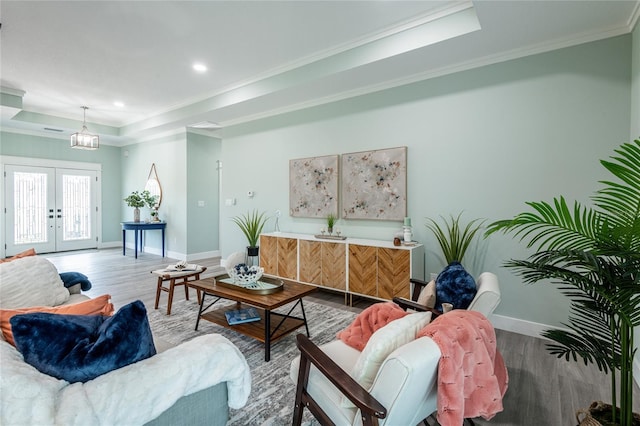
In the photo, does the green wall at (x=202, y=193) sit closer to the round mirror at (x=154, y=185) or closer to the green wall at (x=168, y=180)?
the green wall at (x=168, y=180)

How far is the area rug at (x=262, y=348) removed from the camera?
6.39 feet

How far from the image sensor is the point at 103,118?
6.72 metres

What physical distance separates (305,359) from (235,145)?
492cm

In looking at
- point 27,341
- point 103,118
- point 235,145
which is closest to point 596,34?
point 27,341

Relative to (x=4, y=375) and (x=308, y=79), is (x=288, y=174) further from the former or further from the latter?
(x=4, y=375)

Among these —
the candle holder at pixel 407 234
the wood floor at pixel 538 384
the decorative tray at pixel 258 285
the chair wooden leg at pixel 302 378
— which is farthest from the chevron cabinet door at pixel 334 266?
the chair wooden leg at pixel 302 378

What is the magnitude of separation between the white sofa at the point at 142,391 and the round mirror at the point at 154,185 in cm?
652

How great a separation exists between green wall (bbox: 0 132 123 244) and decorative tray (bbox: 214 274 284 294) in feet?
21.6

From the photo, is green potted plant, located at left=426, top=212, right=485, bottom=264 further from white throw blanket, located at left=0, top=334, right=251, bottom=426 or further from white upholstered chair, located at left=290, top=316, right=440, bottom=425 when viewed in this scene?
white throw blanket, located at left=0, top=334, right=251, bottom=426

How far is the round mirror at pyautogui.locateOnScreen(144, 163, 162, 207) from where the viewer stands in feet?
23.8

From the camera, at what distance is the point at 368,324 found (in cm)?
204

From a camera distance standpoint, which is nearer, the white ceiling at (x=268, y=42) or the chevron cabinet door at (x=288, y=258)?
the white ceiling at (x=268, y=42)

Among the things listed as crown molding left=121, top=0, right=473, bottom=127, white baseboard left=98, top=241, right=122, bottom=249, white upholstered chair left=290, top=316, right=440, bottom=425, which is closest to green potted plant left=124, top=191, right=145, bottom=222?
white baseboard left=98, top=241, right=122, bottom=249

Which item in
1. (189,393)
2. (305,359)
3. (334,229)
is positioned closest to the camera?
(189,393)
